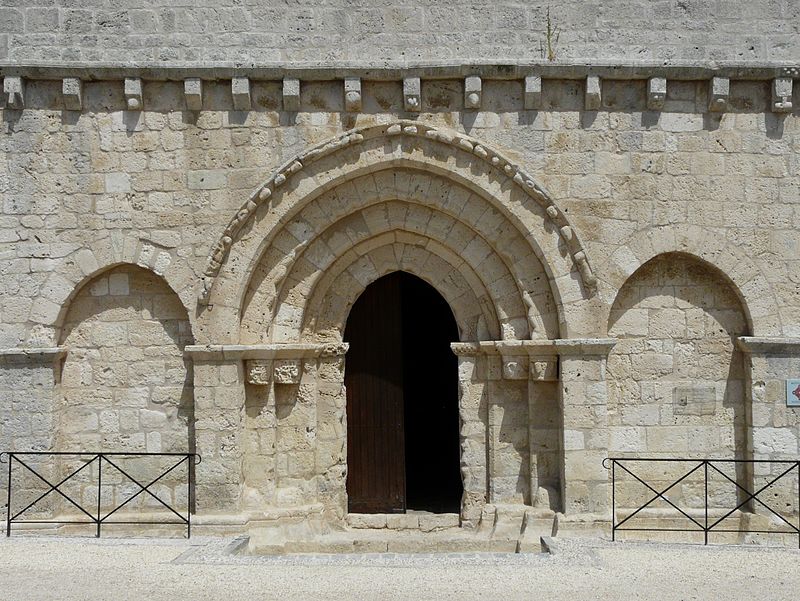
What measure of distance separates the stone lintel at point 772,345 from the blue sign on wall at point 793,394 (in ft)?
0.98

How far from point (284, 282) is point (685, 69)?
4560 millimetres

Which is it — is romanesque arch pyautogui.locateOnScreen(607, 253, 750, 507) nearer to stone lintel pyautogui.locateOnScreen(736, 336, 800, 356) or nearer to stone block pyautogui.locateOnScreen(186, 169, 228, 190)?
stone lintel pyautogui.locateOnScreen(736, 336, 800, 356)

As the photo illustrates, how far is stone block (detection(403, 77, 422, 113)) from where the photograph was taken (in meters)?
7.70

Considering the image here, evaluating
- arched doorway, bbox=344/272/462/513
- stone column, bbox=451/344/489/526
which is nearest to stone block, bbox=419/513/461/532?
stone column, bbox=451/344/489/526

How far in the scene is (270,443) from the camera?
802 centimetres

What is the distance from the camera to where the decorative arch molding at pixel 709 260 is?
778 centimetres

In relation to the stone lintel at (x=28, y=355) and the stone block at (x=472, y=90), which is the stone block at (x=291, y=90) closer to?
the stone block at (x=472, y=90)

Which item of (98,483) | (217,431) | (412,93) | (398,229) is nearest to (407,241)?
(398,229)

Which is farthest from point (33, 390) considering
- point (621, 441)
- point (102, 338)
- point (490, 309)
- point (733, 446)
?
point (733, 446)

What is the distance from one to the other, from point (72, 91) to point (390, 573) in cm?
552

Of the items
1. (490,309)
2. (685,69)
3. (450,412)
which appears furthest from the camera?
(450,412)

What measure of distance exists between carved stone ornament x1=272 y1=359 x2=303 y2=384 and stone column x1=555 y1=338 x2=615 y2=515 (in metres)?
2.69

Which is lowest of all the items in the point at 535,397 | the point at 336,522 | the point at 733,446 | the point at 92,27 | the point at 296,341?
the point at 336,522

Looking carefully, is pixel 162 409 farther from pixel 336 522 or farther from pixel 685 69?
pixel 685 69
